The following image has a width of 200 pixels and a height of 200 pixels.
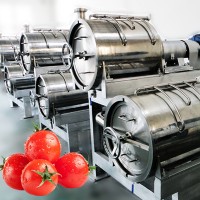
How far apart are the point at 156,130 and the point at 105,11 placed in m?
3.79

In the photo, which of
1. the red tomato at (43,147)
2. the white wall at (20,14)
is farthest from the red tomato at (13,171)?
the white wall at (20,14)

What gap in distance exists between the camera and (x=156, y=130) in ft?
4.07

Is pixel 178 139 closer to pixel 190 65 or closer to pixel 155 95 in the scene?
pixel 155 95

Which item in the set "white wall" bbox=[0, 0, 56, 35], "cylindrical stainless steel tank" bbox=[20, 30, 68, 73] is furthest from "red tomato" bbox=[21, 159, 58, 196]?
"white wall" bbox=[0, 0, 56, 35]

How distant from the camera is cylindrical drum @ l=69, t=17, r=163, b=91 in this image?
1.77m

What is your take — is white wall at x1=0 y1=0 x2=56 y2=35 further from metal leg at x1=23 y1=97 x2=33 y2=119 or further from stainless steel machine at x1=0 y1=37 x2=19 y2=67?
metal leg at x1=23 y1=97 x2=33 y2=119

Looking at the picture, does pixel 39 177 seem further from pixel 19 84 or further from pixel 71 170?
pixel 19 84

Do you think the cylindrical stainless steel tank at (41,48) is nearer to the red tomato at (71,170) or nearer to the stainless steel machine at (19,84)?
the stainless steel machine at (19,84)

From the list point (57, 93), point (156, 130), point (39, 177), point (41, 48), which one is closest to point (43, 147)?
point (39, 177)

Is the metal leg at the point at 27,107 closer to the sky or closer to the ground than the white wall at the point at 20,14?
closer to the ground

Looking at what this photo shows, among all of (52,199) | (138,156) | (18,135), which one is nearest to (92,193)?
(52,199)

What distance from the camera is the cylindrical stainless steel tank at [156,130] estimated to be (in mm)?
1257

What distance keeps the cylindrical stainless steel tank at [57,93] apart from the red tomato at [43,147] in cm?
168

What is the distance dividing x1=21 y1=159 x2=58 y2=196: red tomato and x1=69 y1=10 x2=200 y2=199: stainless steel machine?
55 centimetres
